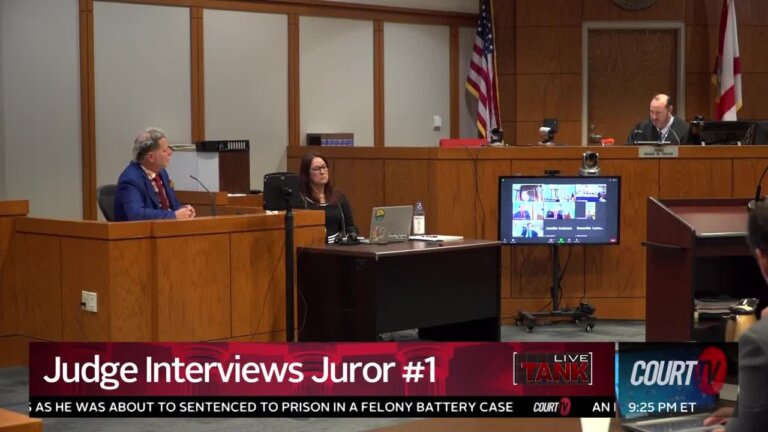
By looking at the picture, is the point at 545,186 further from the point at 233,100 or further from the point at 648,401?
the point at 648,401

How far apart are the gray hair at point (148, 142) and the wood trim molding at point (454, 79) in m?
5.90

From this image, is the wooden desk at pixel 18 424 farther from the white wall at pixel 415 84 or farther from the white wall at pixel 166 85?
the white wall at pixel 415 84

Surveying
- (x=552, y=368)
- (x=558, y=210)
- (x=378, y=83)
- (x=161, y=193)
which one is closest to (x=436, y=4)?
(x=378, y=83)

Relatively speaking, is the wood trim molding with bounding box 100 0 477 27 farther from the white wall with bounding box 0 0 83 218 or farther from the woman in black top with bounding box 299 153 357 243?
the woman in black top with bounding box 299 153 357 243

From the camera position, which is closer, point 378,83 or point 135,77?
point 135,77

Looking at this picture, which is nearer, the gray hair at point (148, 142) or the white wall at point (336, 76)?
the gray hair at point (148, 142)

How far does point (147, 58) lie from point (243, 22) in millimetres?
1111

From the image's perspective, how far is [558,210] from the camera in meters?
8.00

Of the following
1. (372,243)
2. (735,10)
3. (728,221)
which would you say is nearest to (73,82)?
(372,243)

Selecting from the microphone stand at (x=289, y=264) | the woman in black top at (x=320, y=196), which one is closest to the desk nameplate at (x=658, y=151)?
the woman in black top at (x=320, y=196)

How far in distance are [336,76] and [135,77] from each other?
2.31 metres

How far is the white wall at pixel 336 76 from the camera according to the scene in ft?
35.6

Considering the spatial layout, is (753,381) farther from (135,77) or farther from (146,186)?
(135,77)

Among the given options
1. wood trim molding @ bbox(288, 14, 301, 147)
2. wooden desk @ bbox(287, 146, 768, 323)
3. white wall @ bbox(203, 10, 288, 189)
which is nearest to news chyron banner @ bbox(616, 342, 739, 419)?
wooden desk @ bbox(287, 146, 768, 323)
